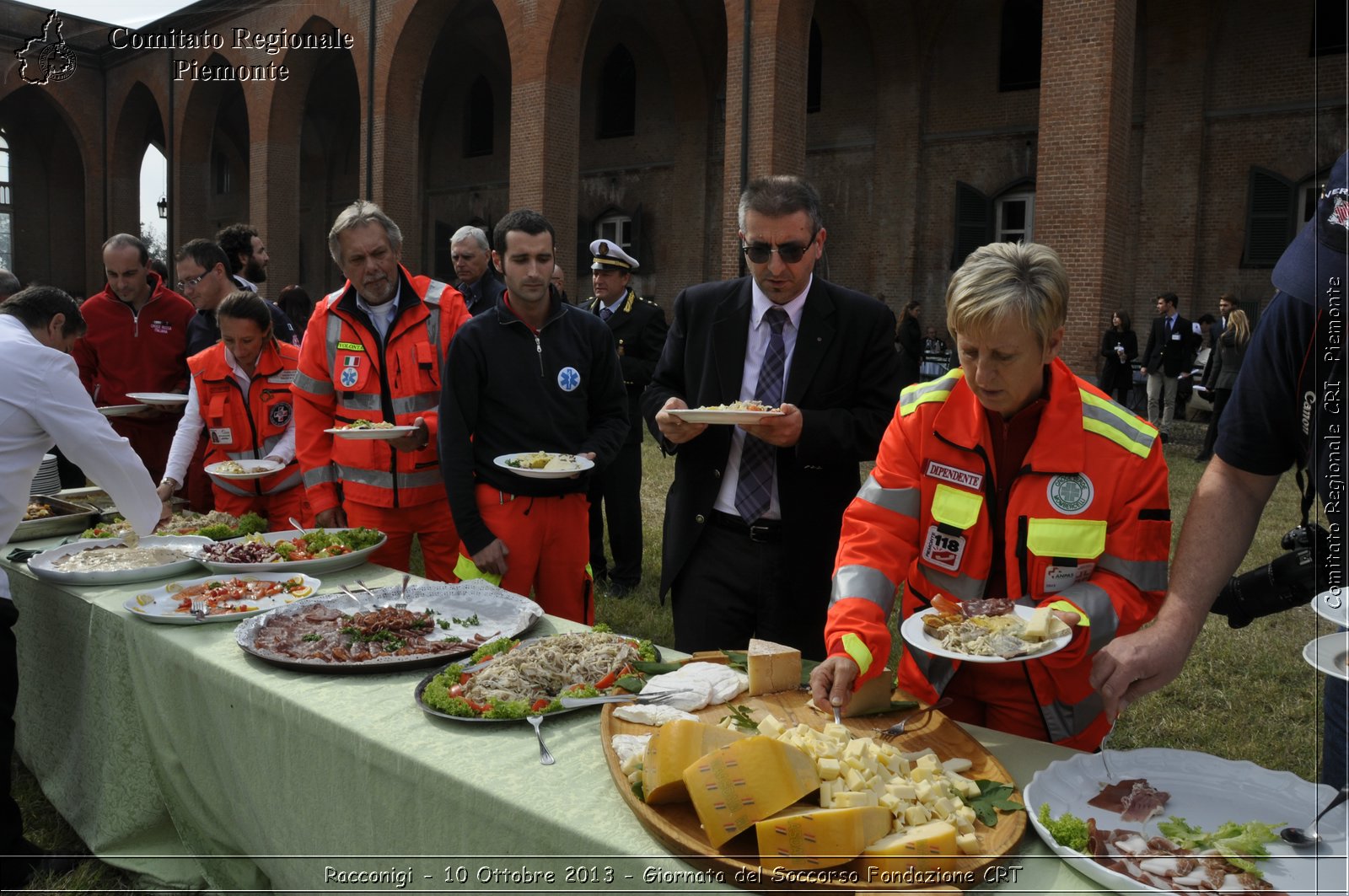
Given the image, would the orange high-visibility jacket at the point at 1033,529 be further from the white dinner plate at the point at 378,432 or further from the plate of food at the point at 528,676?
the white dinner plate at the point at 378,432

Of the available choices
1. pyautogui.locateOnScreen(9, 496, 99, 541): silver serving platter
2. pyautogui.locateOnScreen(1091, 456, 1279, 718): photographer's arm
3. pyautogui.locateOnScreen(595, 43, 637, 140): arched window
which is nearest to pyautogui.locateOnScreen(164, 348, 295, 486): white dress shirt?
pyautogui.locateOnScreen(9, 496, 99, 541): silver serving platter

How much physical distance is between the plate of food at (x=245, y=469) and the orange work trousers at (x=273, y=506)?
7.5 inches

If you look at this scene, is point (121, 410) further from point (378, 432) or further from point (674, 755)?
point (674, 755)

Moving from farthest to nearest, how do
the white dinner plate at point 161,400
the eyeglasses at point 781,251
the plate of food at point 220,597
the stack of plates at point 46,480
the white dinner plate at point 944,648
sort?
the white dinner plate at point 161,400 → the stack of plates at point 46,480 → the eyeglasses at point 781,251 → the plate of food at point 220,597 → the white dinner plate at point 944,648

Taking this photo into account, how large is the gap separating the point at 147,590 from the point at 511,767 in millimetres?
1806

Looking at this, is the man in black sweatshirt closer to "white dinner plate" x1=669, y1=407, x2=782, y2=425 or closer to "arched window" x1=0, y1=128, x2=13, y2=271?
"white dinner plate" x1=669, y1=407, x2=782, y2=425

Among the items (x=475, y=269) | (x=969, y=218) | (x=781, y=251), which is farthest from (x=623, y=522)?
(x=969, y=218)

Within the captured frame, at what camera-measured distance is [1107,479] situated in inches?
81.8

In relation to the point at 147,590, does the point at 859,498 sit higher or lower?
higher

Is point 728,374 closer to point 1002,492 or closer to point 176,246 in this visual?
point 1002,492

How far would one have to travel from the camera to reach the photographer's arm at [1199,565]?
1829 millimetres

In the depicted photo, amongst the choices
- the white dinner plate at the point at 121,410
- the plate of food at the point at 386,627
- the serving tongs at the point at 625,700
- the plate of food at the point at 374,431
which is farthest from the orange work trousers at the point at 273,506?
the serving tongs at the point at 625,700

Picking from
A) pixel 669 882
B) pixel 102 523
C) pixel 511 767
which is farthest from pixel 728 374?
pixel 102 523

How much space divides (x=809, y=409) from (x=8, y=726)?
2694 mm
